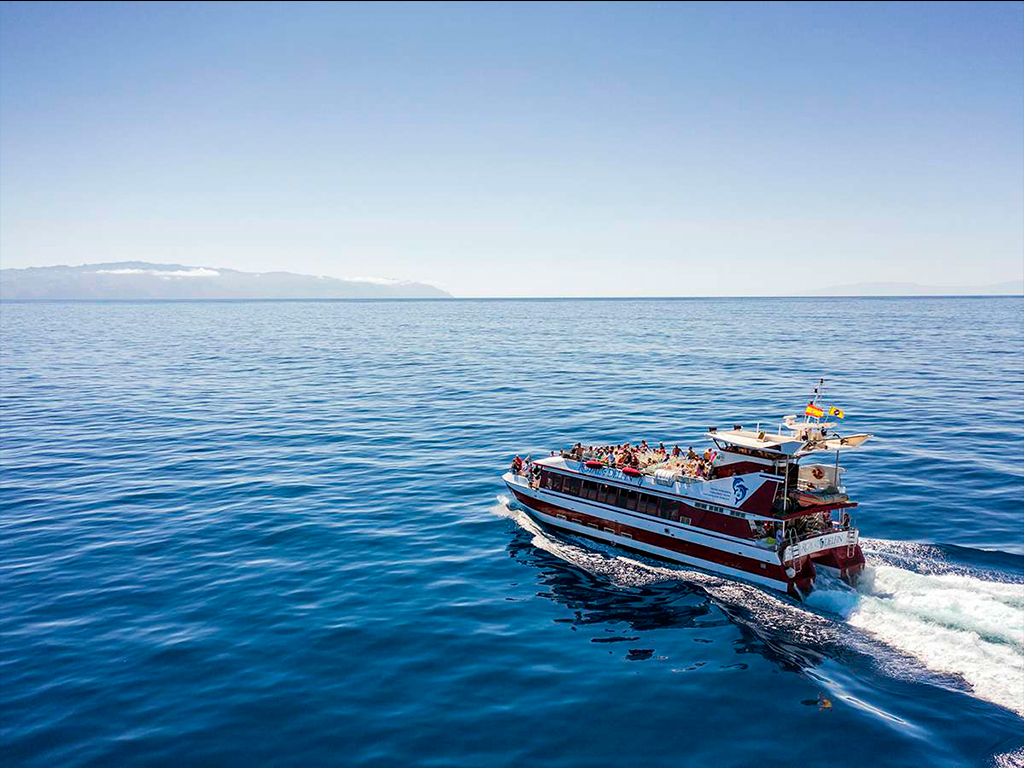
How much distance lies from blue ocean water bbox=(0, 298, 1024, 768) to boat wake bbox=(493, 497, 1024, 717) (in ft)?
0.43

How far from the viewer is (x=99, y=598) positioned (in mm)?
32719

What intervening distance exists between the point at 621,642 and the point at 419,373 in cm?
8543

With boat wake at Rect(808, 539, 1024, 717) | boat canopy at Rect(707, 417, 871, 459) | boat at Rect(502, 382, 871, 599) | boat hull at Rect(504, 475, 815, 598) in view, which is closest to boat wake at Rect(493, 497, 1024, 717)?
boat wake at Rect(808, 539, 1024, 717)

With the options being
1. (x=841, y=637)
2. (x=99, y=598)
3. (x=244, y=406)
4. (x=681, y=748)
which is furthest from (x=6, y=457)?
(x=841, y=637)

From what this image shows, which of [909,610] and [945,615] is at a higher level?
[945,615]

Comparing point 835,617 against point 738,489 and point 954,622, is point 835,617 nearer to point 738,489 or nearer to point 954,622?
point 954,622

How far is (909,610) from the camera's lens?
30.4 meters

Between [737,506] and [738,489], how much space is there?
885 millimetres

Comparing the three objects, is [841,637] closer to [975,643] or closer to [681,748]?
[975,643]

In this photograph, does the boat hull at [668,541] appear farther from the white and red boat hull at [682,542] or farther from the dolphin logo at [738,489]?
the dolphin logo at [738,489]

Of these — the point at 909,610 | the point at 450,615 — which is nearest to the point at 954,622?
the point at 909,610

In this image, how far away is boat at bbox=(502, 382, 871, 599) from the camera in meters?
33.8

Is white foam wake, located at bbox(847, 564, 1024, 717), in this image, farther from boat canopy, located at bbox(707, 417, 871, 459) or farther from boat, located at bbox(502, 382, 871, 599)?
boat canopy, located at bbox(707, 417, 871, 459)

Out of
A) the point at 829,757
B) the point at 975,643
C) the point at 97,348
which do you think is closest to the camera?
the point at 829,757
